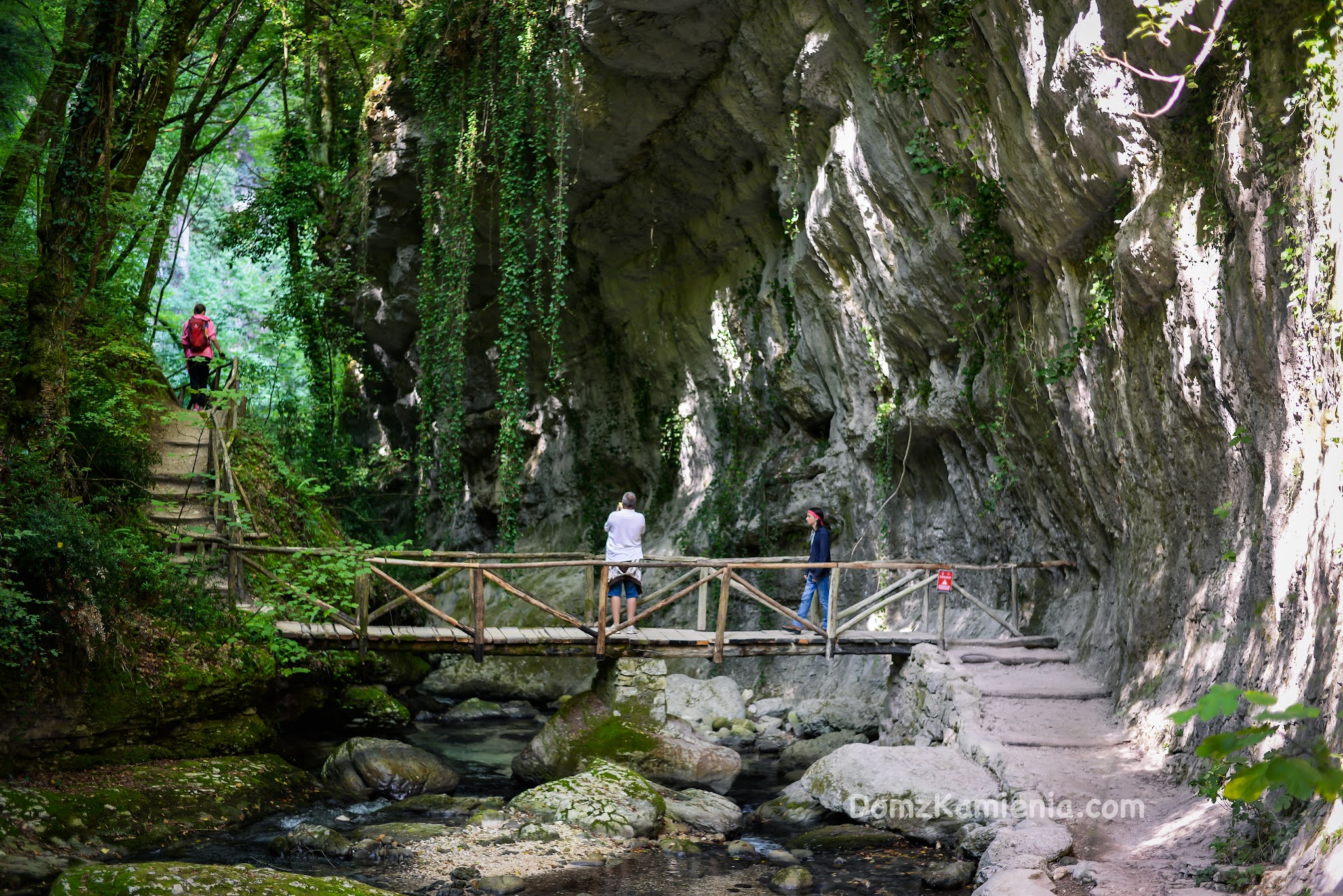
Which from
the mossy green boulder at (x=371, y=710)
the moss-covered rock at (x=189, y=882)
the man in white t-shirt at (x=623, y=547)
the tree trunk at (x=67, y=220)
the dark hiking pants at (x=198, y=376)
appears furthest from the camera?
the dark hiking pants at (x=198, y=376)

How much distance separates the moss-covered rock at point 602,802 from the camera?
7.18 meters

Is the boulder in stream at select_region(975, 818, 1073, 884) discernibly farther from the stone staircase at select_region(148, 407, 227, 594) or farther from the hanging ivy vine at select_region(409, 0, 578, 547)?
the hanging ivy vine at select_region(409, 0, 578, 547)

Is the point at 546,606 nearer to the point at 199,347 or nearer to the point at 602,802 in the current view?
the point at 602,802

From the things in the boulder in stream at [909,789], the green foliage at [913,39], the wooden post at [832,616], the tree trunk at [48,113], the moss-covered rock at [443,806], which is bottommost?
the moss-covered rock at [443,806]

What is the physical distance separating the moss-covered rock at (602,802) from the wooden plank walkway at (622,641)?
1244mm

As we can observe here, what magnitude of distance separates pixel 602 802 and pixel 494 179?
1068cm

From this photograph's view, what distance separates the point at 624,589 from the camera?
9.48m

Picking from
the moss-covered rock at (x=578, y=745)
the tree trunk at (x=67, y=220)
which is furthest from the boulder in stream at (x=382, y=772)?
the tree trunk at (x=67, y=220)

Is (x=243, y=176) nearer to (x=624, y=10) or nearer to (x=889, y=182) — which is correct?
(x=624, y=10)

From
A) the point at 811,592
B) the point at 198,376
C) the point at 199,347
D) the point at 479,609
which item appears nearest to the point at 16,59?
the point at 199,347

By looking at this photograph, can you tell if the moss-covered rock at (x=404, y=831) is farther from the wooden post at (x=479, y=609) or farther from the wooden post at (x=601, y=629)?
the wooden post at (x=601, y=629)

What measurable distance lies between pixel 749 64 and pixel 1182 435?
706cm

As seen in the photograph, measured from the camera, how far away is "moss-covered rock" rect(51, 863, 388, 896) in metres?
4.67

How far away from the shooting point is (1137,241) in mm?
6859
